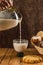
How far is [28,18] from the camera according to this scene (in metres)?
1.82

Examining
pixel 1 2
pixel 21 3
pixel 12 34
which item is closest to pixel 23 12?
pixel 21 3

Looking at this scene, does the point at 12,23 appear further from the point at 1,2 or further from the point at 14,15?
the point at 1,2

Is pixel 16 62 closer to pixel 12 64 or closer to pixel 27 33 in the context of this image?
pixel 12 64

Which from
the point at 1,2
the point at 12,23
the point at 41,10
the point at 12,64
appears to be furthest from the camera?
the point at 41,10

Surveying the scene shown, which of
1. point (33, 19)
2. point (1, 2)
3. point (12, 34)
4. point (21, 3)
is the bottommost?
point (12, 34)

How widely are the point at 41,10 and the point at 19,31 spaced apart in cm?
27

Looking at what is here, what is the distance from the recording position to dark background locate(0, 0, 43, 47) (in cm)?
181

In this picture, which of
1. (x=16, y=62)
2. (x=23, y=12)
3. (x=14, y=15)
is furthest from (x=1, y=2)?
(x=16, y=62)

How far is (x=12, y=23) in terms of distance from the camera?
1268 millimetres

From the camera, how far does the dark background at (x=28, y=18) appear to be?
1.81 m

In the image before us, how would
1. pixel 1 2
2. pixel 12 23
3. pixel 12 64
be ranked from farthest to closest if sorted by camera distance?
1. pixel 1 2
2. pixel 12 23
3. pixel 12 64

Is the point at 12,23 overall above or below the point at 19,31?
above

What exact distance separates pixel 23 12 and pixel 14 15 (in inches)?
21.2

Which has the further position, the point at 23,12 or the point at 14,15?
the point at 23,12
